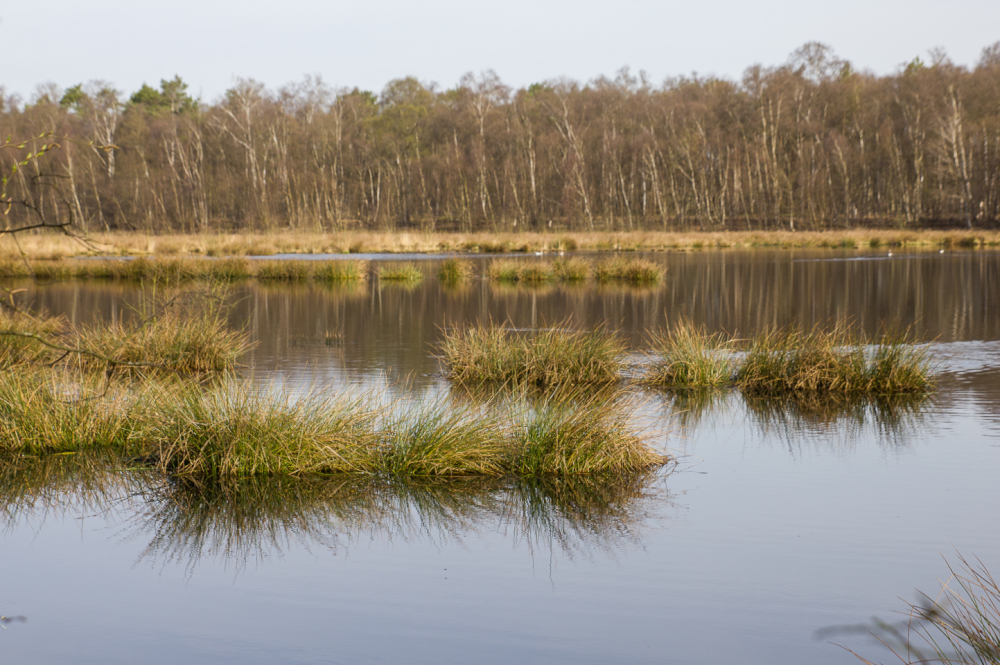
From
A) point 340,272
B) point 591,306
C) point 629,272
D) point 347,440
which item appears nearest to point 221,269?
point 340,272

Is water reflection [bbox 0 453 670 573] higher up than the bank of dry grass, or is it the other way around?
the bank of dry grass

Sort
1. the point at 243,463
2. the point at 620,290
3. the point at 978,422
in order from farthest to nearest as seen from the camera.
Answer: the point at 620,290
the point at 978,422
the point at 243,463

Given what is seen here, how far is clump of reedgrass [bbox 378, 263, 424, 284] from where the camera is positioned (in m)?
25.2

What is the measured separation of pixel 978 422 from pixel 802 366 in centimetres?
192

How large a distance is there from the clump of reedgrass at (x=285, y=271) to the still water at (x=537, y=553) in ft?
62.6

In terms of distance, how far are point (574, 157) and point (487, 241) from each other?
1277cm

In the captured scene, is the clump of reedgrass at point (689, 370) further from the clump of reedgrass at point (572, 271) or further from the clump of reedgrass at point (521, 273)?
the clump of reedgrass at point (572, 271)

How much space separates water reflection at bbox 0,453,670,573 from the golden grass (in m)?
27.5

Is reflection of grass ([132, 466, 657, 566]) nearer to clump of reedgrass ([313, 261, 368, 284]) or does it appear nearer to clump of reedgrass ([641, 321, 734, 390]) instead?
clump of reedgrass ([641, 321, 734, 390])

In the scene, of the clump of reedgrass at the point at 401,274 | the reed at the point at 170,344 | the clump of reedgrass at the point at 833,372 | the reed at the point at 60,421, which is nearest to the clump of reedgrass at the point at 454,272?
the clump of reedgrass at the point at 401,274

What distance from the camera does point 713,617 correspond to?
3912 mm

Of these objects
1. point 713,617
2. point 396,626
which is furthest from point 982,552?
point 396,626

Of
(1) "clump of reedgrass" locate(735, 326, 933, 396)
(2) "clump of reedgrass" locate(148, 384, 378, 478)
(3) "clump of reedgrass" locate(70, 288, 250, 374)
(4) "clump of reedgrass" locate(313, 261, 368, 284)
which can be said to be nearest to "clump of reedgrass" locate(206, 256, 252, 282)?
(4) "clump of reedgrass" locate(313, 261, 368, 284)

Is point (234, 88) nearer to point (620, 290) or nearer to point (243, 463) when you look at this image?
point (620, 290)
